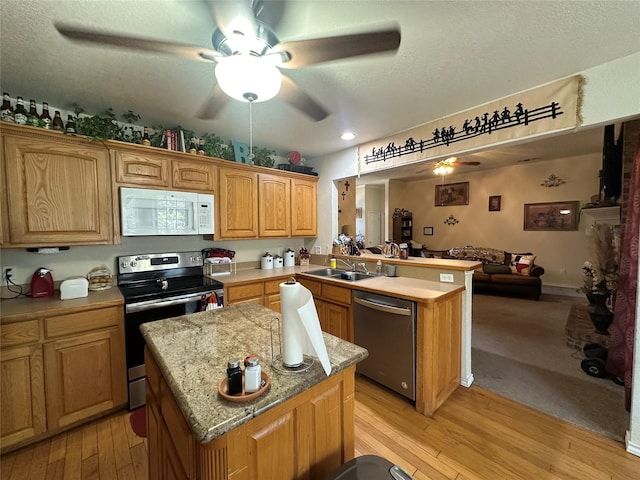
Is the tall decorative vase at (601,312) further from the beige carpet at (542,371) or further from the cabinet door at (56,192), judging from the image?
the cabinet door at (56,192)

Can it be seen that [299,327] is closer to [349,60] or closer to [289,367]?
[289,367]

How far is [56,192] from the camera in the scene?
199cm

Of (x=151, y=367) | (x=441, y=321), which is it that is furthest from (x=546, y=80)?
(x=151, y=367)

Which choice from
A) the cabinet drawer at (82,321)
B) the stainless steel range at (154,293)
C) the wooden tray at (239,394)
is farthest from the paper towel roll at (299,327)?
the cabinet drawer at (82,321)

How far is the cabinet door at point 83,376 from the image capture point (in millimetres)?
1805

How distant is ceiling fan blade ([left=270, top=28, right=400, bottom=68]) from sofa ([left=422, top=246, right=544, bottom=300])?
4223 mm

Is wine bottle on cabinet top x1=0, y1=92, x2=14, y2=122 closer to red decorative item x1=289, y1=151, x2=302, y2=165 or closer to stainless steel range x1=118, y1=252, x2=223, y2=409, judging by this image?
stainless steel range x1=118, y1=252, x2=223, y2=409

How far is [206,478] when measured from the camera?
0.71 metres

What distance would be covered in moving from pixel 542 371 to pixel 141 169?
14.1ft

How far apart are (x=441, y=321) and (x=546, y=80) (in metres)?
1.90

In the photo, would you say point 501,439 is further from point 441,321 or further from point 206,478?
point 206,478

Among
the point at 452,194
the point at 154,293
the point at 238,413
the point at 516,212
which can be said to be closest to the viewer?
the point at 238,413

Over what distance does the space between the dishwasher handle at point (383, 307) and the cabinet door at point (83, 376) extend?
6.48 feet

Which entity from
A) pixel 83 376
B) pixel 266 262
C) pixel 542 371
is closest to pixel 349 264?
pixel 266 262
